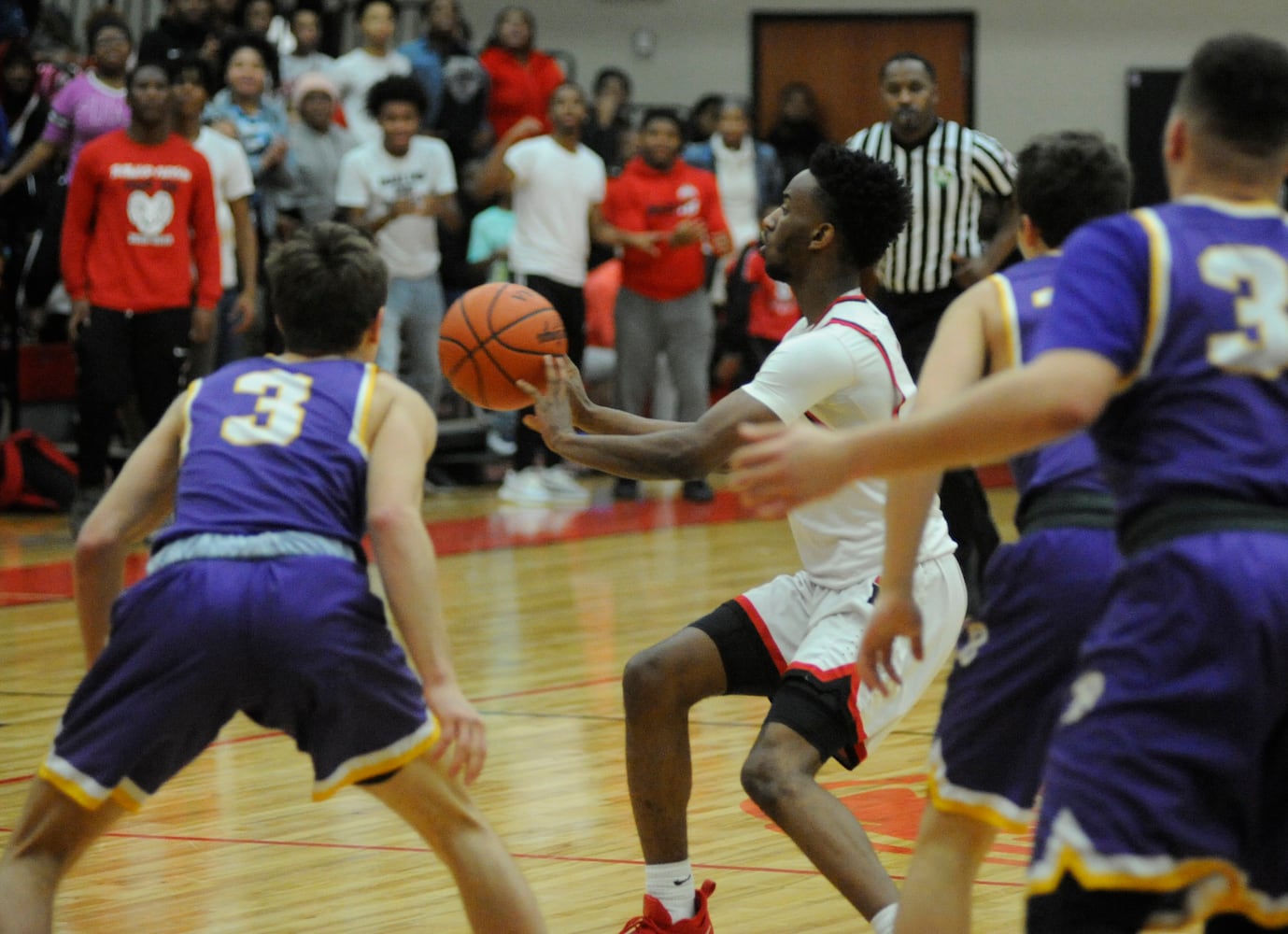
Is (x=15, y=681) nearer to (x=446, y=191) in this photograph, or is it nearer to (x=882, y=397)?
(x=882, y=397)

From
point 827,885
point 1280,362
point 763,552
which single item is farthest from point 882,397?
point 763,552

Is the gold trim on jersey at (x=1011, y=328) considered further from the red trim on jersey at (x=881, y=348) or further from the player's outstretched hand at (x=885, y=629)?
the red trim on jersey at (x=881, y=348)

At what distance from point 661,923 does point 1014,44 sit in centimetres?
1543

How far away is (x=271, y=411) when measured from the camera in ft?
10.7

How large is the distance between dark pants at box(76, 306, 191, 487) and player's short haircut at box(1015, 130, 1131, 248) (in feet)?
22.7

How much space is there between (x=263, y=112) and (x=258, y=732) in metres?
5.91

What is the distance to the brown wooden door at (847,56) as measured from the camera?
1795 cm

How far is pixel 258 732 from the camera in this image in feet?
19.9

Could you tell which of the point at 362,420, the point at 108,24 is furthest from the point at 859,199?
the point at 108,24

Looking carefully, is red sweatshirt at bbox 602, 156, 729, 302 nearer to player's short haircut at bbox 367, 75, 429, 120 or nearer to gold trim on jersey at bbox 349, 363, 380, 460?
player's short haircut at bbox 367, 75, 429, 120

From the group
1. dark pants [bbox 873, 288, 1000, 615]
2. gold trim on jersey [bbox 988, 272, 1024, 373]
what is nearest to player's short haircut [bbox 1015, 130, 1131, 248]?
gold trim on jersey [bbox 988, 272, 1024, 373]

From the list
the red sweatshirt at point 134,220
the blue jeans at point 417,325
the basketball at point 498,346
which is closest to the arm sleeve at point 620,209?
the blue jeans at point 417,325

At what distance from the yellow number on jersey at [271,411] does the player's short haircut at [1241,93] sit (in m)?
1.58

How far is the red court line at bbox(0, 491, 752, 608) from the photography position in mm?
8836
